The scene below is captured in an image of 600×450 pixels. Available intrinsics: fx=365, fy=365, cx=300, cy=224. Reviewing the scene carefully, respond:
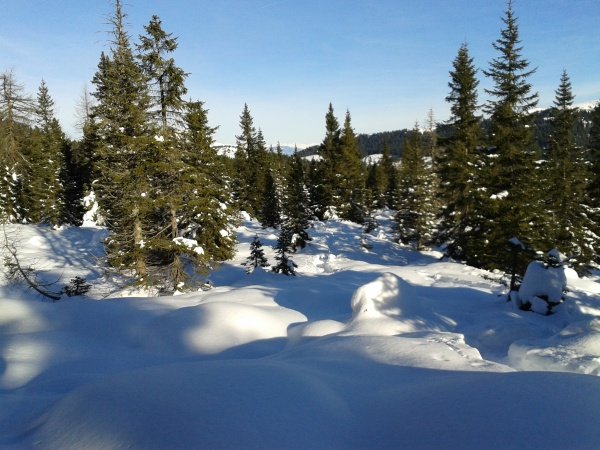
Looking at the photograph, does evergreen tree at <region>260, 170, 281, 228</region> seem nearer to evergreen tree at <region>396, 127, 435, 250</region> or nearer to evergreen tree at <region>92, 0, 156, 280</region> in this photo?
evergreen tree at <region>396, 127, 435, 250</region>

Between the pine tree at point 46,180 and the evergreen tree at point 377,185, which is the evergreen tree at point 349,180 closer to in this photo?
the evergreen tree at point 377,185

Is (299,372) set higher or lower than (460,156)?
lower

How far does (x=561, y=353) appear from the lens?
659cm

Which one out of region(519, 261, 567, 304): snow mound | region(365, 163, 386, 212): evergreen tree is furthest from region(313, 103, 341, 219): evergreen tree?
region(519, 261, 567, 304): snow mound

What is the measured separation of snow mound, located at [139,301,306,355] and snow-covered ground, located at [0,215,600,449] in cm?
3

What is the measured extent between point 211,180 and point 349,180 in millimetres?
21269

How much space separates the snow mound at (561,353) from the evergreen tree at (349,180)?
33.5 meters

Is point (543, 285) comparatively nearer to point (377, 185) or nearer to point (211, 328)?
point (211, 328)

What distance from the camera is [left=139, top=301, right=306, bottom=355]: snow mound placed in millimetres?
6918

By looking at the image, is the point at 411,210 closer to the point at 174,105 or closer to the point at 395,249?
the point at 395,249

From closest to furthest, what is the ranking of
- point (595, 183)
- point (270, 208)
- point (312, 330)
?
point (312, 330)
point (595, 183)
point (270, 208)

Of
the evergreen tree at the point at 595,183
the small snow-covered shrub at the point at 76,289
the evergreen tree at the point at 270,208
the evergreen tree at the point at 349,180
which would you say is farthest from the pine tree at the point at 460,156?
the small snow-covered shrub at the point at 76,289

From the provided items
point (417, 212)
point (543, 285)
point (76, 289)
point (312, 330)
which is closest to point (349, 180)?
point (417, 212)

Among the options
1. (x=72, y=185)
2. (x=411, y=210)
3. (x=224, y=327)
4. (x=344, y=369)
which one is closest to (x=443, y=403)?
(x=344, y=369)
